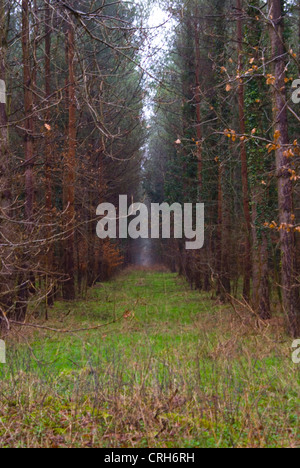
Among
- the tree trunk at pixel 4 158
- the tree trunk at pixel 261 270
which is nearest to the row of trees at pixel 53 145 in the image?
the tree trunk at pixel 4 158

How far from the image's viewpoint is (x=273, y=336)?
1030 cm

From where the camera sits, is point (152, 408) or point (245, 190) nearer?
point (152, 408)

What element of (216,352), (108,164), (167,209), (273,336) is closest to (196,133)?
(108,164)

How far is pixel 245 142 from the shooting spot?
14422 mm

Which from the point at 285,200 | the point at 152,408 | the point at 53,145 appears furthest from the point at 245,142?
the point at 152,408

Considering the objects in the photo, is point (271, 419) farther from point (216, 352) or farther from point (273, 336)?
point (273, 336)

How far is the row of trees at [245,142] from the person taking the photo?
367 inches

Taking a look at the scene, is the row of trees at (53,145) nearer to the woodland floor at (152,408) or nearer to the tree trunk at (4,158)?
the tree trunk at (4,158)

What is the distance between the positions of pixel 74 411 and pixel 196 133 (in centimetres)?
1964

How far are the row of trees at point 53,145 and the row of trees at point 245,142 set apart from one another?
200 cm

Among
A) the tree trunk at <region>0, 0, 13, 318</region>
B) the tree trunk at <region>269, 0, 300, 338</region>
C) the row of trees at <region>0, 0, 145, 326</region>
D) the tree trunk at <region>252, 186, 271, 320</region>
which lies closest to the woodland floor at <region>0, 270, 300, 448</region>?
the row of trees at <region>0, 0, 145, 326</region>

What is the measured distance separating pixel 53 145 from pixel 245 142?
623 cm

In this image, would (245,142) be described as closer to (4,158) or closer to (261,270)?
(261,270)

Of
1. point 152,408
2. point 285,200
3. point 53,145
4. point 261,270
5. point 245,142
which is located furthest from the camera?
point 53,145
